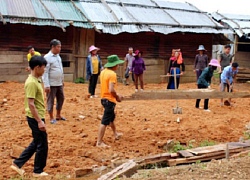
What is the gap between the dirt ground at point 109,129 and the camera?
18.8 ft

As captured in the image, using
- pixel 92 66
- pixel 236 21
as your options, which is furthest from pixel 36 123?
pixel 236 21

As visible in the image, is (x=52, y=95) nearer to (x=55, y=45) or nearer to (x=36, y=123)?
(x=55, y=45)

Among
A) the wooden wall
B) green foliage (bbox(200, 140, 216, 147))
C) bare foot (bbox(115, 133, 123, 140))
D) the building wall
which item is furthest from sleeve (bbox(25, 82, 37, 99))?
the building wall

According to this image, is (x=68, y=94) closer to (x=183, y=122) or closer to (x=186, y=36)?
(x=183, y=122)

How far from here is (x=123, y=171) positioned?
4590mm

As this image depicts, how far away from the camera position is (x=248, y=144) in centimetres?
610

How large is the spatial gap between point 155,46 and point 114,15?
2.91m

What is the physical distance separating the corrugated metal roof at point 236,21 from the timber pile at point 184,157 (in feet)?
44.1

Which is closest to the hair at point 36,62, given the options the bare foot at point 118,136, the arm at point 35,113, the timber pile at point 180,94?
the arm at point 35,113

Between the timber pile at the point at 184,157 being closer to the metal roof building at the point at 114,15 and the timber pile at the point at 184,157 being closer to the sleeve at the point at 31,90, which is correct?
the sleeve at the point at 31,90

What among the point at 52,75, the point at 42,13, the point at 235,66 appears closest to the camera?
Result: the point at 52,75

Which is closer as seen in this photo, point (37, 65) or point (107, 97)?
point (37, 65)

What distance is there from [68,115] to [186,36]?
35.7 ft

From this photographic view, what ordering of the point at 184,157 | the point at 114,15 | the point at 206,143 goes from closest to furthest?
1. the point at 184,157
2. the point at 206,143
3. the point at 114,15
